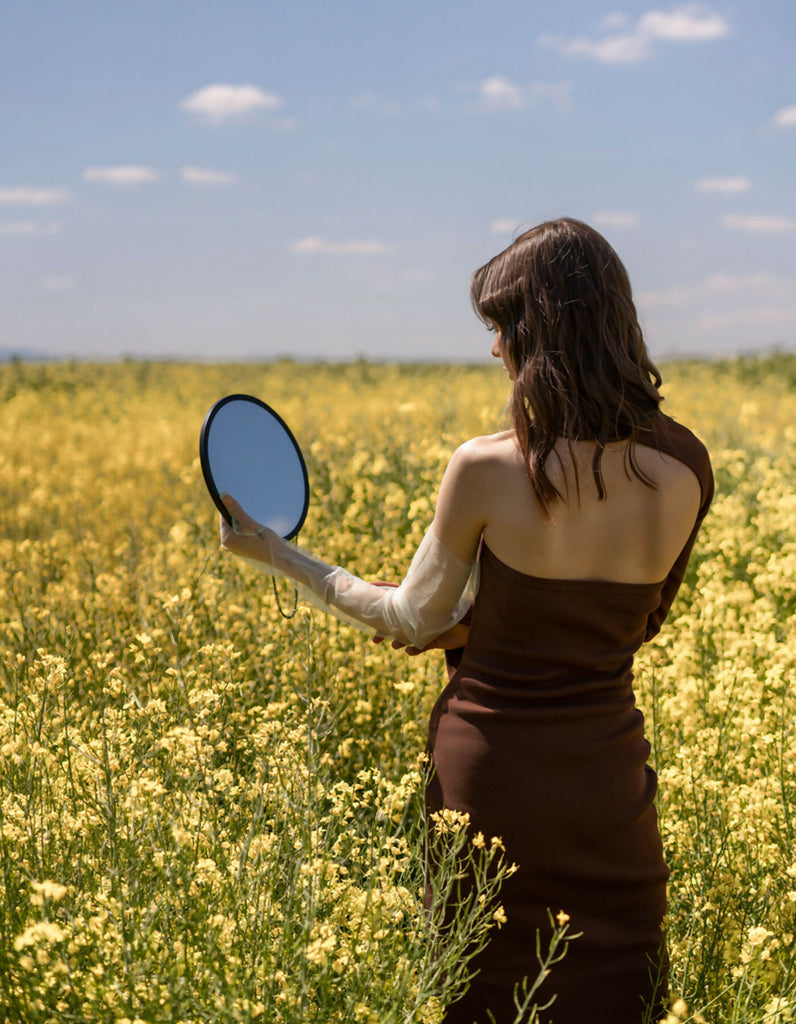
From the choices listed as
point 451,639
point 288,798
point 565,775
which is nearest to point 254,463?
point 451,639

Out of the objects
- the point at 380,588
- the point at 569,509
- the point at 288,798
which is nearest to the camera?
the point at 569,509

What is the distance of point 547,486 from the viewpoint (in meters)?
1.84

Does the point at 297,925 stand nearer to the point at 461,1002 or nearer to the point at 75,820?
the point at 461,1002

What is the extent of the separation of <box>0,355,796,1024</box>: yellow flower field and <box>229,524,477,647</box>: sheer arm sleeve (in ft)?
0.69

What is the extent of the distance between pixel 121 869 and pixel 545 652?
896 mm

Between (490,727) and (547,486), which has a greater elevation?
(547,486)

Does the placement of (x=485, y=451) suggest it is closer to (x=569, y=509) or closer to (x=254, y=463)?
(x=569, y=509)

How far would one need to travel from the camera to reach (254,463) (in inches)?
88.2

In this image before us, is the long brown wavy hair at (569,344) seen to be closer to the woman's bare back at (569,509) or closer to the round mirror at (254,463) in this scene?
the woman's bare back at (569,509)

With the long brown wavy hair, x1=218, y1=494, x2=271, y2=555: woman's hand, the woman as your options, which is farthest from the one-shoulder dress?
x1=218, y1=494, x2=271, y2=555: woman's hand

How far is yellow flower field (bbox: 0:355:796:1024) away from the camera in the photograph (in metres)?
1.72

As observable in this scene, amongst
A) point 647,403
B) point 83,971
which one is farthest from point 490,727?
point 83,971

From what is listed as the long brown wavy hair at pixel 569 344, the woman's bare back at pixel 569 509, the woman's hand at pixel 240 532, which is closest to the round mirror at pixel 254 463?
the woman's hand at pixel 240 532

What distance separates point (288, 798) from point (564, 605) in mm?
693
